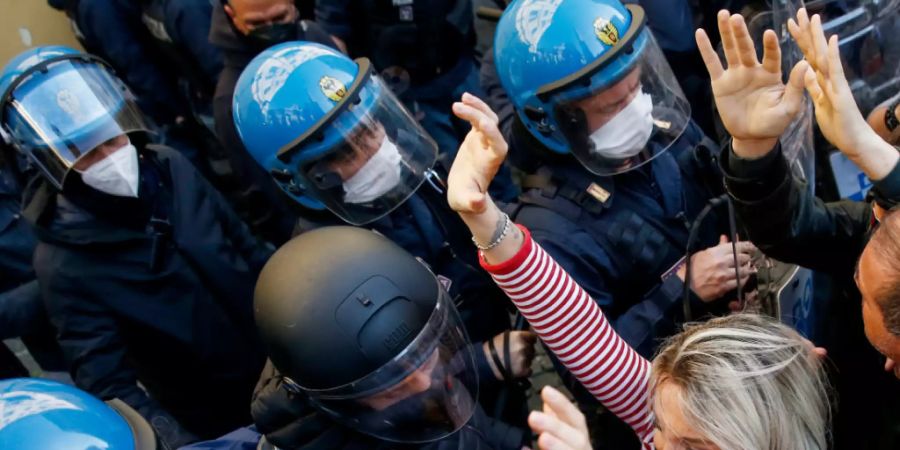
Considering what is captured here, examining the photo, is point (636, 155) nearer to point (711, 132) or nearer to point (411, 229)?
point (411, 229)

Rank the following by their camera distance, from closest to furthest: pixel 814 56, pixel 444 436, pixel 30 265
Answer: pixel 814 56
pixel 444 436
pixel 30 265

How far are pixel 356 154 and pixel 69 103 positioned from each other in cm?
98

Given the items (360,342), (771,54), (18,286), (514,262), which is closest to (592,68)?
(771,54)

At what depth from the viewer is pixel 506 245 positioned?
5.92 feet

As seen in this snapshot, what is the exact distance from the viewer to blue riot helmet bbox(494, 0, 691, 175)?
2.13m

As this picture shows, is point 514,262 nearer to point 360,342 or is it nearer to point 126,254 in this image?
point 360,342

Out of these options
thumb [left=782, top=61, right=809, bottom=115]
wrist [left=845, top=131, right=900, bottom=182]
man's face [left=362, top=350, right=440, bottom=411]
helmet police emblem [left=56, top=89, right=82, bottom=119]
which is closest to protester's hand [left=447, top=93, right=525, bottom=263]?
man's face [left=362, top=350, right=440, bottom=411]

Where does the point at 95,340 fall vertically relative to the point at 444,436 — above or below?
above

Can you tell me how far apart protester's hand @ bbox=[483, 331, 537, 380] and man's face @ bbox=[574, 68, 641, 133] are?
0.65m

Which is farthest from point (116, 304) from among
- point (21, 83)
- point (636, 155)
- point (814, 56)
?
point (814, 56)

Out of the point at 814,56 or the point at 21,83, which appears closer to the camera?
the point at 814,56

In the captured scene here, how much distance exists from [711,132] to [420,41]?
4.97 feet

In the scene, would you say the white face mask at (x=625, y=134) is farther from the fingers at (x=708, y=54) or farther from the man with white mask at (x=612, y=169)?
the fingers at (x=708, y=54)

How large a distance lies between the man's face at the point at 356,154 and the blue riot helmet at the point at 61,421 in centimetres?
100
